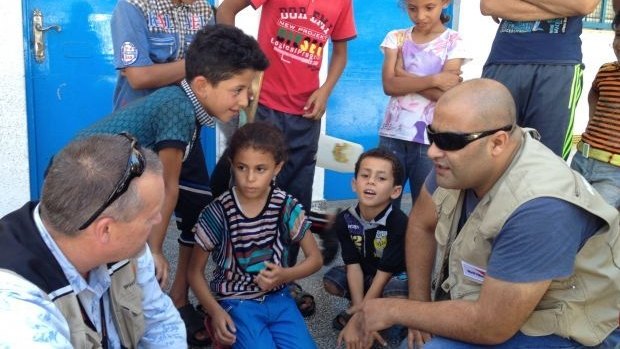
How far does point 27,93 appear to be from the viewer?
4.50 meters

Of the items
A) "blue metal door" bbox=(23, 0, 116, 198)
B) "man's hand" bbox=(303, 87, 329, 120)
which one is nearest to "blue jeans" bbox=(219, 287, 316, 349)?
"man's hand" bbox=(303, 87, 329, 120)

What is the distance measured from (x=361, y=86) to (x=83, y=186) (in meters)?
4.51

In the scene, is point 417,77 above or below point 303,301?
above

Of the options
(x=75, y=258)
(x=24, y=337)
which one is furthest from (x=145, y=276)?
(x=24, y=337)

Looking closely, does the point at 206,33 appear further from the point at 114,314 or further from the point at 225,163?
the point at 114,314

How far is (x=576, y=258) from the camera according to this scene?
6.80 ft

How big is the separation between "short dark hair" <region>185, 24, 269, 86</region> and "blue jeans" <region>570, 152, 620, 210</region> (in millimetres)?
1932

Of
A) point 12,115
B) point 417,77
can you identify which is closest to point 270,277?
point 417,77

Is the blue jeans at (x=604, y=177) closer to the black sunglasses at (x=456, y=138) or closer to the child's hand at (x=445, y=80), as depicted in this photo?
the child's hand at (x=445, y=80)

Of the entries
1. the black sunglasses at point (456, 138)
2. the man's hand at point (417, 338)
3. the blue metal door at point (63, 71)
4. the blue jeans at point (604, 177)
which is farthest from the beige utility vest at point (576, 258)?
the blue metal door at point (63, 71)

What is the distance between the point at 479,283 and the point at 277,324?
3.60 feet

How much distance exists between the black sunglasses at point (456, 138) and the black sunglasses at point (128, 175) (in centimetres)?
100

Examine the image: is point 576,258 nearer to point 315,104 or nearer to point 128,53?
point 315,104

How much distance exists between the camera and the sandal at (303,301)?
11.5ft
